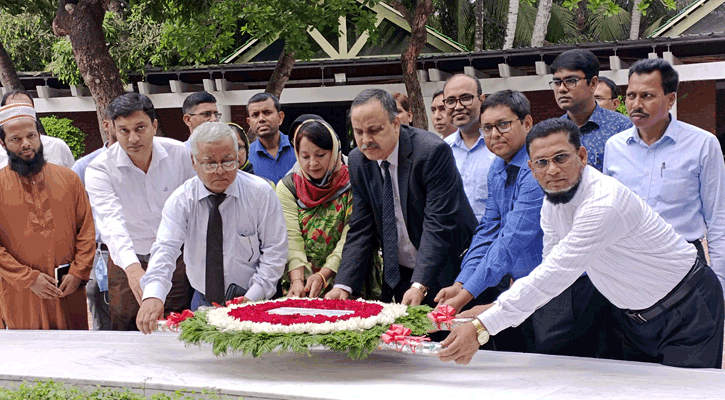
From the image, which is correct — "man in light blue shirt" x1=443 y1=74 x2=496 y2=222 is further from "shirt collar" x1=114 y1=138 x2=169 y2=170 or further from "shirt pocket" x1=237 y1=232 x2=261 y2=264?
"shirt collar" x1=114 y1=138 x2=169 y2=170

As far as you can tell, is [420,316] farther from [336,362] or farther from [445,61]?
[445,61]

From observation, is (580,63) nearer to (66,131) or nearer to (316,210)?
(316,210)

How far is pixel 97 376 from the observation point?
135 inches

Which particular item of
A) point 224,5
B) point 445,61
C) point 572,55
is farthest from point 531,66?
point 572,55

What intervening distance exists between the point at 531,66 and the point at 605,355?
1239 centimetres

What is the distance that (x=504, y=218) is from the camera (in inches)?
155

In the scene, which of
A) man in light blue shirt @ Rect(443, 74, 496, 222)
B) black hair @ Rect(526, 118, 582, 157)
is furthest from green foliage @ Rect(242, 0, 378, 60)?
black hair @ Rect(526, 118, 582, 157)

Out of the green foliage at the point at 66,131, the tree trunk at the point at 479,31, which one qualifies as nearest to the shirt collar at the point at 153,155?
the green foliage at the point at 66,131

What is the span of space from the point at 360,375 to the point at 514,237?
1022mm

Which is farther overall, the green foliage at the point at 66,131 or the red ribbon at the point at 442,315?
the green foliage at the point at 66,131

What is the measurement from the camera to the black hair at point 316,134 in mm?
4180

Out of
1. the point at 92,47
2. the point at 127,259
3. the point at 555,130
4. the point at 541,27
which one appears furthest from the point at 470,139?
the point at 541,27

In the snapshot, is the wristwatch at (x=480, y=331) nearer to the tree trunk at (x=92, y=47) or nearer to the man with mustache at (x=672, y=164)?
the man with mustache at (x=672, y=164)

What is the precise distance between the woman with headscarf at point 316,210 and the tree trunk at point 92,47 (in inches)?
301
